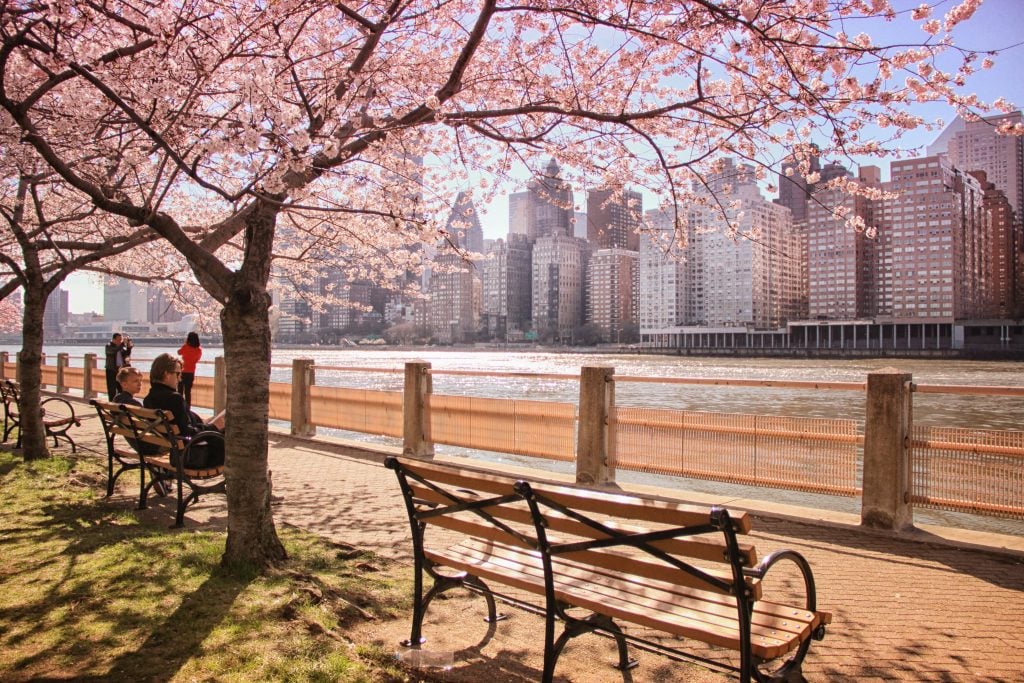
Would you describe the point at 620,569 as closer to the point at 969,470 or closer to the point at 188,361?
the point at 969,470

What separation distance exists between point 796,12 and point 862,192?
268 cm

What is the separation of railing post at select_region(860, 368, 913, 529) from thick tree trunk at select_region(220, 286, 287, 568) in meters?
5.13

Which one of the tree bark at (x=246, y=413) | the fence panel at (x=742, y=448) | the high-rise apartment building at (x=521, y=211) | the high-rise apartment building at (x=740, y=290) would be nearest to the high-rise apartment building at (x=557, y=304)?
the high-rise apartment building at (x=740, y=290)

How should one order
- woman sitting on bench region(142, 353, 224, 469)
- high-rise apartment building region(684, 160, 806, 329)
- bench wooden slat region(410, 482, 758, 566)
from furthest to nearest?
high-rise apartment building region(684, 160, 806, 329) → woman sitting on bench region(142, 353, 224, 469) → bench wooden slat region(410, 482, 758, 566)

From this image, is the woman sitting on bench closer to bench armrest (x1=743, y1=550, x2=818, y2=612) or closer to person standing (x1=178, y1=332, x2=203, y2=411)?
bench armrest (x1=743, y1=550, x2=818, y2=612)

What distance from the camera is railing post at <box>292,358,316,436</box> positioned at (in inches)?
496

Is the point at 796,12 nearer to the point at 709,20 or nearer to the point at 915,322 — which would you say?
the point at 709,20

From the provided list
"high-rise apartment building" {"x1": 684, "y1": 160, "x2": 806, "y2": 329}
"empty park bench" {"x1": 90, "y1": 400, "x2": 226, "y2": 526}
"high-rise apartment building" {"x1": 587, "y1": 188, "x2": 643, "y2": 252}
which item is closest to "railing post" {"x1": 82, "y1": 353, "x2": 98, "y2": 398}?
"empty park bench" {"x1": 90, "y1": 400, "x2": 226, "y2": 526}

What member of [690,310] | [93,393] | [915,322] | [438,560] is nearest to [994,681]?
[438,560]

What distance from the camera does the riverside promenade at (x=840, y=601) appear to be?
366cm

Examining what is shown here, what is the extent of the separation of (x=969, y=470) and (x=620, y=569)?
4803 millimetres

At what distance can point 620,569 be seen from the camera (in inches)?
120

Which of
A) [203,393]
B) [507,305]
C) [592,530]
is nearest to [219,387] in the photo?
[203,393]

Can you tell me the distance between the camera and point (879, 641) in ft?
13.3
